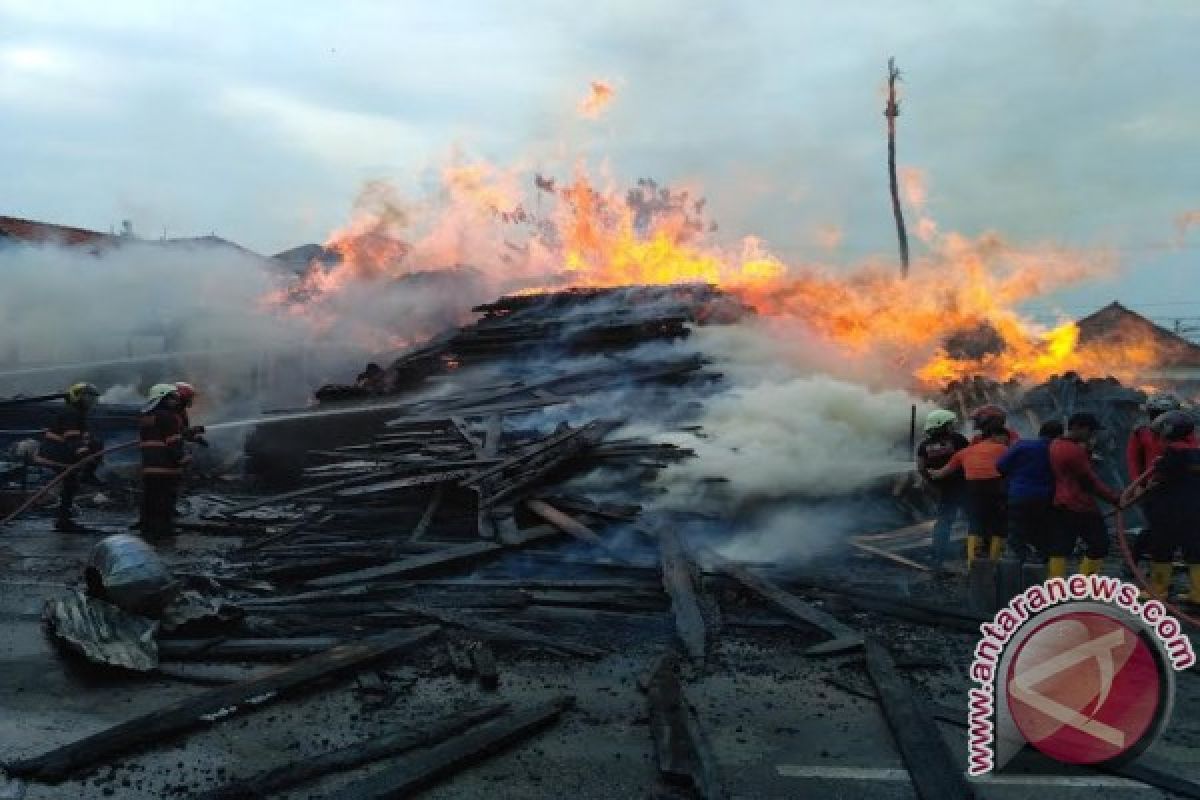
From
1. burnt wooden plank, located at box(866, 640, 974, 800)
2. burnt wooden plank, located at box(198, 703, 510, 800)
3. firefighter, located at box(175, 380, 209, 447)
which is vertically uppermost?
firefighter, located at box(175, 380, 209, 447)

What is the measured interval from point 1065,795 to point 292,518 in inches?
353

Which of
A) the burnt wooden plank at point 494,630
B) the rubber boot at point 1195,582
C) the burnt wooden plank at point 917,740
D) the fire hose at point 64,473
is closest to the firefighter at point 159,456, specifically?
the fire hose at point 64,473

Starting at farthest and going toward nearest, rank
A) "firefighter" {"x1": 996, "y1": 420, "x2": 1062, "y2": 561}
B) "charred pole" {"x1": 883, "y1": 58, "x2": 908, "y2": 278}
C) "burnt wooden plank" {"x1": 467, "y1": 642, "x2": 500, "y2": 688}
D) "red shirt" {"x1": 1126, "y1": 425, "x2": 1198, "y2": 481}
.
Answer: "charred pole" {"x1": 883, "y1": 58, "x2": 908, "y2": 278}
"red shirt" {"x1": 1126, "y1": 425, "x2": 1198, "y2": 481}
"firefighter" {"x1": 996, "y1": 420, "x2": 1062, "y2": 561}
"burnt wooden plank" {"x1": 467, "y1": 642, "x2": 500, "y2": 688}

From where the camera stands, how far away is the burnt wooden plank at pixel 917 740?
14.2ft

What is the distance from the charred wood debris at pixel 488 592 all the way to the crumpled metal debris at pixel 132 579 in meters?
0.22

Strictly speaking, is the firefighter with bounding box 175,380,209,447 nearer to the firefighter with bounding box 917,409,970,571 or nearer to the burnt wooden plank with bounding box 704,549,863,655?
the burnt wooden plank with bounding box 704,549,863,655

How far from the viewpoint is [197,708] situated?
5094 millimetres

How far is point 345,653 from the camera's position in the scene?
6.00m

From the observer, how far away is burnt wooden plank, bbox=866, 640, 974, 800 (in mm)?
4324

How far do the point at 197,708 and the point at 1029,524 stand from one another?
6.98 meters

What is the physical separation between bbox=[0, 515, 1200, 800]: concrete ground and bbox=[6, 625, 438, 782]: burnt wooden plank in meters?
0.09

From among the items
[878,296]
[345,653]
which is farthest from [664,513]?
[878,296]

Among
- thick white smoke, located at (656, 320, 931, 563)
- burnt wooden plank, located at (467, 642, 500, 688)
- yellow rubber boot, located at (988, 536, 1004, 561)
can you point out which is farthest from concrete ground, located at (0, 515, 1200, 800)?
thick white smoke, located at (656, 320, 931, 563)

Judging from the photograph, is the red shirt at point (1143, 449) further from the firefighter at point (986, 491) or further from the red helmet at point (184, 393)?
the red helmet at point (184, 393)
